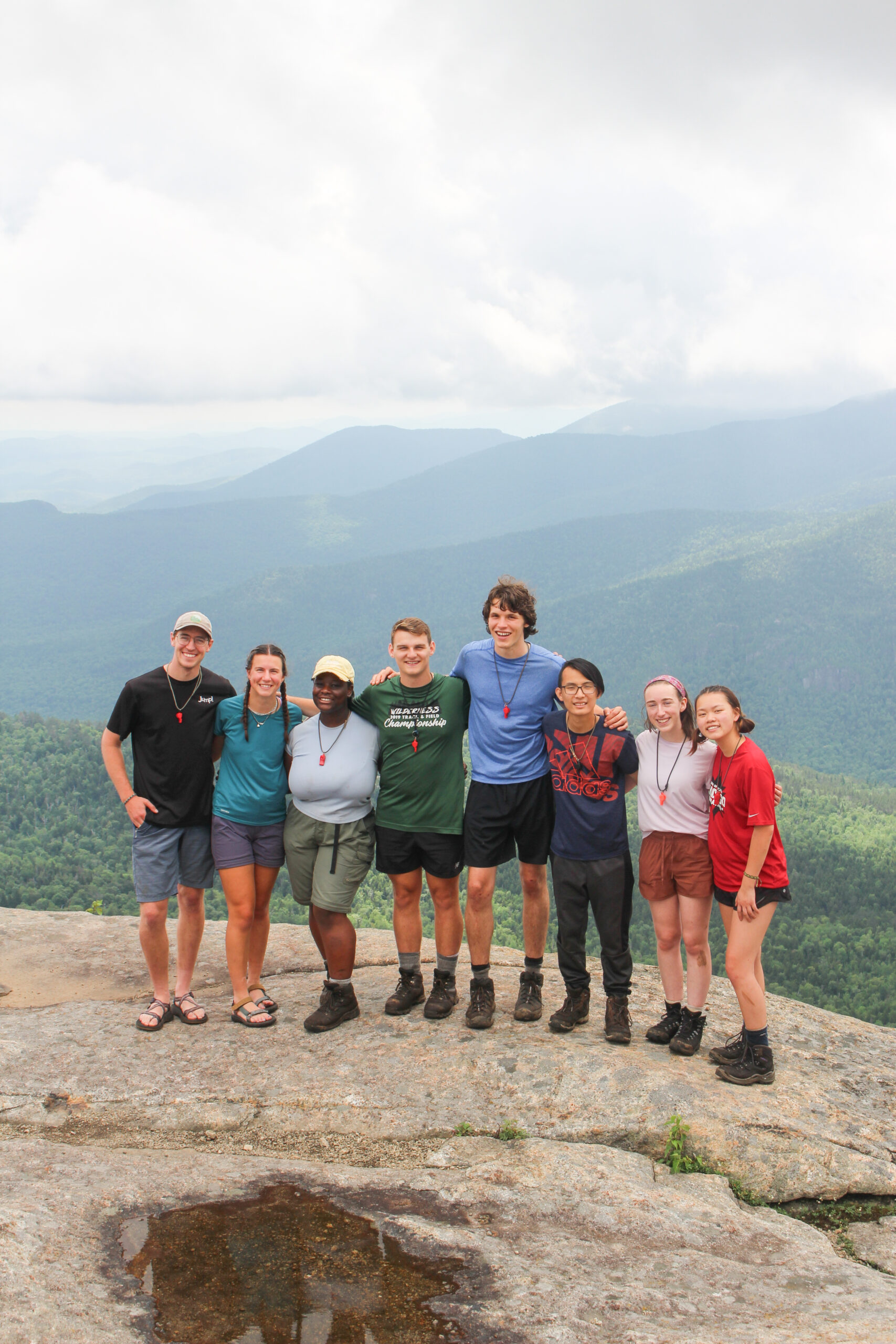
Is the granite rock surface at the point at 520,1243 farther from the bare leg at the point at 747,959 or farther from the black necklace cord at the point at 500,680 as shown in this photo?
the black necklace cord at the point at 500,680

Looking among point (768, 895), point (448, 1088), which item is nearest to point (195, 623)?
point (448, 1088)

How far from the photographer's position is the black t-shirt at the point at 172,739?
6.50m

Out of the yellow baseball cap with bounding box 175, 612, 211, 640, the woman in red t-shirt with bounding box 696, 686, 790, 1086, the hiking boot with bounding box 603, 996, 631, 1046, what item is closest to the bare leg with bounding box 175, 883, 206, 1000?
the yellow baseball cap with bounding box 175, 612, 211, 640

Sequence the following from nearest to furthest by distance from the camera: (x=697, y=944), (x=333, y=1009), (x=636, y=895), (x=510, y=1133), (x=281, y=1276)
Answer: (x=281, y=1276) → (x=510, y=1133) → (x=697, y=944) → (x=333, y=1009) → (x=636, y=895)

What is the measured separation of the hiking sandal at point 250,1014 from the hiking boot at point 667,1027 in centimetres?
293

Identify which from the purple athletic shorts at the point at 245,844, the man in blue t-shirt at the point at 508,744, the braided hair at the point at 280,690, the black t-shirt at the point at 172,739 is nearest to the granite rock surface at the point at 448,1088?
the man in blue t-shirt at the point at 508,744

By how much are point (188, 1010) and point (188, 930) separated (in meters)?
0.64

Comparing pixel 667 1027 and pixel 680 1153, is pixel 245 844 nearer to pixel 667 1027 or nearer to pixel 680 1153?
pixel 667 1027

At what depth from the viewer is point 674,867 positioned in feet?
20.4

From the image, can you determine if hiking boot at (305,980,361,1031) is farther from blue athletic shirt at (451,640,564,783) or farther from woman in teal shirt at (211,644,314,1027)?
blue athletic shirt at (451,640,564,783)

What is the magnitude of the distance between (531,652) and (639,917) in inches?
1441

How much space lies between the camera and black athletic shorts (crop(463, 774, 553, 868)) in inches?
252

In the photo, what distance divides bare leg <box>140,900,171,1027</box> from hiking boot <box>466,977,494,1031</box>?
2399 mm

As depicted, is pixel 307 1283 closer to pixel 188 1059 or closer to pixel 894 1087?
pixel 188 1059
